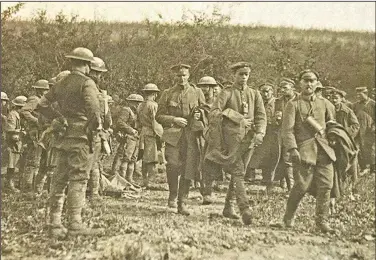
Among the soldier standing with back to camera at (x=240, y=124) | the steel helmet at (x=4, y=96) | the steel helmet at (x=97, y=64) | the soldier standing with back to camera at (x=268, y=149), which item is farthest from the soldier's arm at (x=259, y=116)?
the steel helmet at (x=4, y=96)

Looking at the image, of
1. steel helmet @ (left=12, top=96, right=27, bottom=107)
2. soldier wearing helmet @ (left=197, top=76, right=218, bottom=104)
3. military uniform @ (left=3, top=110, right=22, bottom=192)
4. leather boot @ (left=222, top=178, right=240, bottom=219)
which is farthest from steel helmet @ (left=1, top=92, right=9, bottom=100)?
soldier wearing helmet @ (left=197, top=76, right=218, bottom=104)

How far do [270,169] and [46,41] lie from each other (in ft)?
10.4

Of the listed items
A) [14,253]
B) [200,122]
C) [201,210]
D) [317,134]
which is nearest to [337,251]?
[317,134]

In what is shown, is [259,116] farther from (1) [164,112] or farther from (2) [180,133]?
(1) [164,112]

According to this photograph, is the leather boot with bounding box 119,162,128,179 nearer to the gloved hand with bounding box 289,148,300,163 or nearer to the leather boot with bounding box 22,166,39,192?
the leather boot with bounding box 22,166,39,192

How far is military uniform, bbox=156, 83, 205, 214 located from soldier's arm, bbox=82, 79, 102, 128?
1.38 meters

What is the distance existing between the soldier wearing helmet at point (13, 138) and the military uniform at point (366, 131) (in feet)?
13.2

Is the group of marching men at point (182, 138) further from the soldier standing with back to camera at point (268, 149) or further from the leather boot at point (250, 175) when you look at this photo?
the leather boot at point (250, 175)

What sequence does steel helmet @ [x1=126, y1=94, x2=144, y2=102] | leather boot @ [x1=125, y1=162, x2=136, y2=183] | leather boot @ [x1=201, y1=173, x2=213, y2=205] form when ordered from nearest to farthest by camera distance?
leather boot @ [x1=201, y1=173, x2=213, y2=205]
steel helmet @ [x1=126, y1=94, x2=144, y2=102]
leather boot @ [x1=125, y1=162, x2=136, y2=183]

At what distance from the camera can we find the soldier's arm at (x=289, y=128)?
5.04 metres

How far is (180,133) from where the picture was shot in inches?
220

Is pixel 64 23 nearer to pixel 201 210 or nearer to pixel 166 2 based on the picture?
pixel 166 2

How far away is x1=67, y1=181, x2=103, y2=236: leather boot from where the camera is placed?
4426mm

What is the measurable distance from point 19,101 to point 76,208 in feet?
4.94
